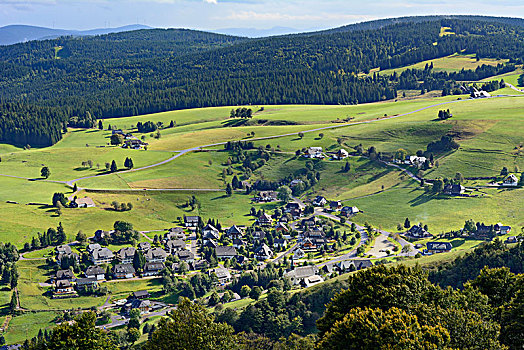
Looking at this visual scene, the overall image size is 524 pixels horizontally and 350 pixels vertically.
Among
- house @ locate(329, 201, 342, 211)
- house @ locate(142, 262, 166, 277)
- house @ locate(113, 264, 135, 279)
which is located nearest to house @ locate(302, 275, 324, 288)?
house @ locate(142, 262, 166, 277)

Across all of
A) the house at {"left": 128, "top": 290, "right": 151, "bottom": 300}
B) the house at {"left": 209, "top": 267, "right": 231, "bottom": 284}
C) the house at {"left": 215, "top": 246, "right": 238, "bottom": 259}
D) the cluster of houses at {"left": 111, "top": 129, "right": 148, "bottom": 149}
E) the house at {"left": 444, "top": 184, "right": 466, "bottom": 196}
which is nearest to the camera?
the house at {"left": 128, "top": 290, "right": 151, "bottom": 300}

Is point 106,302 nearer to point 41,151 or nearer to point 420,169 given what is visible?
point 420,169

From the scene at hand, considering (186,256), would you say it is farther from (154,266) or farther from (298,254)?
(298,254)

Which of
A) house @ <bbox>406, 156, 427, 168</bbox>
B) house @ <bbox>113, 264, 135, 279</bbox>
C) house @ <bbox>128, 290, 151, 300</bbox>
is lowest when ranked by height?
house @ <bbox>128, 290, 151, 300</bbox>

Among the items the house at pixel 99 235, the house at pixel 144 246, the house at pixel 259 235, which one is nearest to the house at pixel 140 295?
the house at pixel 144 246

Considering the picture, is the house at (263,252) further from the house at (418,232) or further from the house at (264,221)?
the house at (418,232)

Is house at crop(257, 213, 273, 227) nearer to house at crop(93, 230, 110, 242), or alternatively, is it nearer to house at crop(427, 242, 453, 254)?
house at crop(93, 230, 110, 242)
